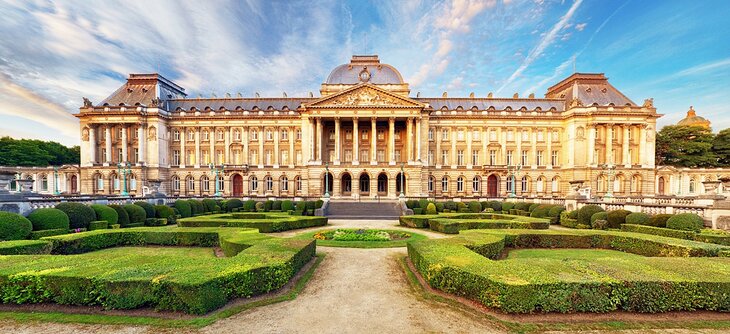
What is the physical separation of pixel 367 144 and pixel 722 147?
65938mm

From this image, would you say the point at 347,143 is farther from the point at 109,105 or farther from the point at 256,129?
the point at 109,105

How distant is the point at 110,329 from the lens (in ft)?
21.5

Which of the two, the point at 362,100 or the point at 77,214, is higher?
the point at 362,100

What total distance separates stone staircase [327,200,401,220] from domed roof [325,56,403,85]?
69.7 feet

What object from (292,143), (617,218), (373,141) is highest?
(373,141)

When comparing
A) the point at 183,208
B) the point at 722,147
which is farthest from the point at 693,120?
the point at 183,208

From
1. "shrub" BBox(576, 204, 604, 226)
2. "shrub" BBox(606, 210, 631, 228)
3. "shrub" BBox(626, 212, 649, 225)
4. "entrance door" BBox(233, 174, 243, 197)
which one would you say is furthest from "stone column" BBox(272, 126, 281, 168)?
"shrub" BBox(626, 212, 649, 225)

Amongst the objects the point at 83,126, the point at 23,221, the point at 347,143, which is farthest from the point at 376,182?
the point at 83,126

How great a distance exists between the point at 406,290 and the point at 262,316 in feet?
13.9

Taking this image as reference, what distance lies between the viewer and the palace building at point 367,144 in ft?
153

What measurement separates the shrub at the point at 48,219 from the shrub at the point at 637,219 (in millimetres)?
32975

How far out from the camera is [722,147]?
56.0m

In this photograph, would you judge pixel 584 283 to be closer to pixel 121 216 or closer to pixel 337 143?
pixel 121 216

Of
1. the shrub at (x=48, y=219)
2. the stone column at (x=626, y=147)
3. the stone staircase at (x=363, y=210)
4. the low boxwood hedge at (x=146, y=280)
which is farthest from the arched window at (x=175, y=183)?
the stone column at (x=626, y=147)
